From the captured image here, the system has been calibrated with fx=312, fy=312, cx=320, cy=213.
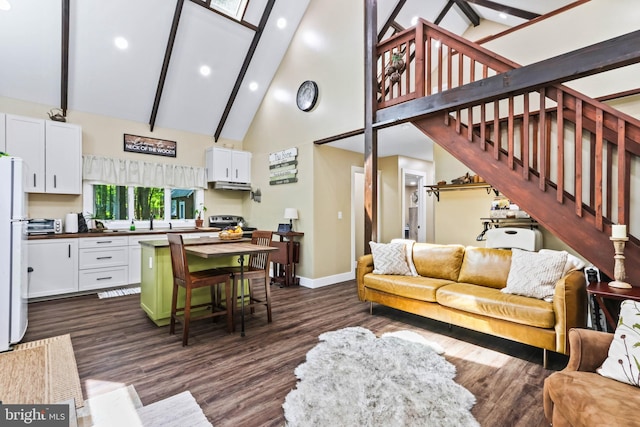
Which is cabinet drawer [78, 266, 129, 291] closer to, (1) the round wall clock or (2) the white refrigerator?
(2) the white refrigerator

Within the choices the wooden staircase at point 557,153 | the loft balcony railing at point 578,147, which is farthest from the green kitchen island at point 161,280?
the loft balcony railing at point 578,147

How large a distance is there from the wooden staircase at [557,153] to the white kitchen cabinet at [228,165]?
12.8ft

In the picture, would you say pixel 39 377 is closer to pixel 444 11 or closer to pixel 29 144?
pixel 29 144

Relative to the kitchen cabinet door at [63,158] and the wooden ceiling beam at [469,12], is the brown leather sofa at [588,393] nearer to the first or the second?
the wooden ceiling beam at [469,12]

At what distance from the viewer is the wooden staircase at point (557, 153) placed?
95.3 inches

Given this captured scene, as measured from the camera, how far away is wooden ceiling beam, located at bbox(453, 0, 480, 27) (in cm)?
484

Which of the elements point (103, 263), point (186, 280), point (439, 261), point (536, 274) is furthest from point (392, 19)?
point (103, 263)

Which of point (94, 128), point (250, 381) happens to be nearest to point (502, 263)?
point (250, 381)

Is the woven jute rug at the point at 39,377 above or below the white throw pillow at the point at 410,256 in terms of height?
below

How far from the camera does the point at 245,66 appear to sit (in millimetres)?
5648

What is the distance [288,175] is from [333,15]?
2.63 meters

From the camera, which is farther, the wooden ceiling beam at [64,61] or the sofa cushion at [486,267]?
the wooden ceiling beam at [64,61]

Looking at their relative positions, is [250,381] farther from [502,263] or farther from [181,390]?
[502,263]

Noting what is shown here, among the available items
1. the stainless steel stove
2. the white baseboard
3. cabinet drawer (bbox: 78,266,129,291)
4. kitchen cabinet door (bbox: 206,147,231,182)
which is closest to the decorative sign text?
kitchen cabinet door (bbox: 206,147,231,182)
